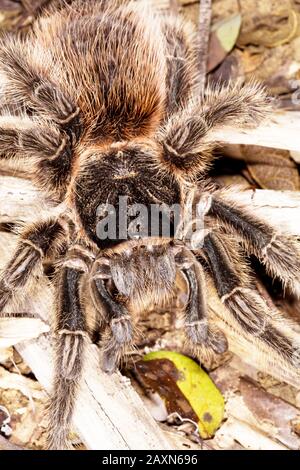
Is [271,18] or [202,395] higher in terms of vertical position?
[271,18]

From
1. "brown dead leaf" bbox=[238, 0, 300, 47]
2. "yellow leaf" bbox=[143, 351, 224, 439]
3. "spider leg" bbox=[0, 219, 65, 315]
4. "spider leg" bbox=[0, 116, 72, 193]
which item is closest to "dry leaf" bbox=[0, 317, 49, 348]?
"spider leg" bbox=[0, 219, 65, 315]

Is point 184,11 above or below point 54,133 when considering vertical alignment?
above

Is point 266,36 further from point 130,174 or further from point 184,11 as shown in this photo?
point 130,174

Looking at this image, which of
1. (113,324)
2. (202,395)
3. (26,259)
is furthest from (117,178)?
(202,395)

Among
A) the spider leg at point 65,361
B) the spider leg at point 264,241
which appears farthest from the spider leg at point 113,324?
the spider leg at point 264,241

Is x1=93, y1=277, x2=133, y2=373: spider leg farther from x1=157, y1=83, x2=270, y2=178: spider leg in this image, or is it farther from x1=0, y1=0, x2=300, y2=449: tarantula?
x1=157, y1=83, x2=270, y2=178: spider leg

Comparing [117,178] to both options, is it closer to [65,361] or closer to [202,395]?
[65,361]
